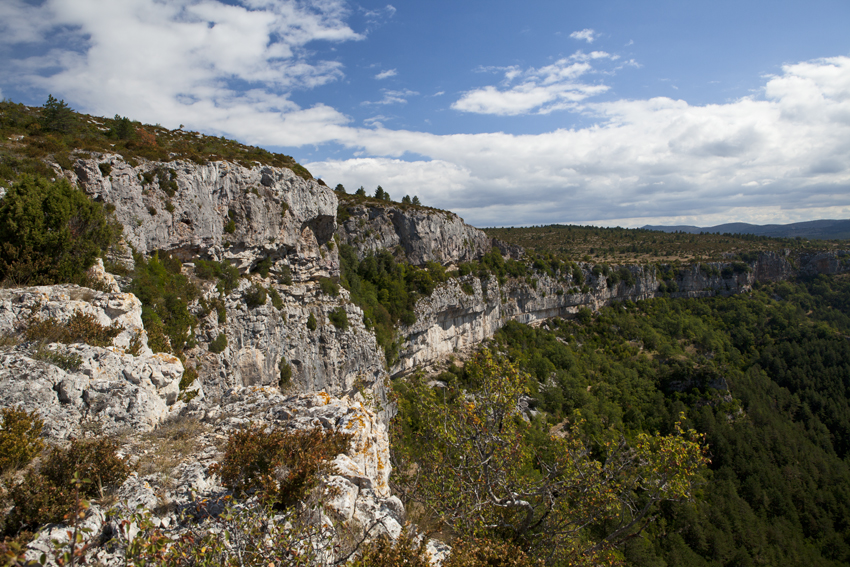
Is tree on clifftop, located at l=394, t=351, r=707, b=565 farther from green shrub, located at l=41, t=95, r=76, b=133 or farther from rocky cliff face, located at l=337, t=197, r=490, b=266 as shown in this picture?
rocky cliff face, located at l=337, t=197, r=490, b=266

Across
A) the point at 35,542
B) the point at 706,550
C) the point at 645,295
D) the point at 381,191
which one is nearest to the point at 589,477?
the point at 35,542

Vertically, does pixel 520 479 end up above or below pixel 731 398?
above

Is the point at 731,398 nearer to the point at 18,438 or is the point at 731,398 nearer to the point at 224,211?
the point at 224,211

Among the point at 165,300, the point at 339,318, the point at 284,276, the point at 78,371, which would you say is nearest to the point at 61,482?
the point at 78,371

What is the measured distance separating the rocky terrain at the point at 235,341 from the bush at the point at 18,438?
22.8 inches

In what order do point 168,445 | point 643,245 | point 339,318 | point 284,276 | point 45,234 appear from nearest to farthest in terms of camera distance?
point 168,445 < point 45,234 < point 284,276 < point 339,318 < point 643,245

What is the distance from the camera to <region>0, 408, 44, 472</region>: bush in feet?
16.1

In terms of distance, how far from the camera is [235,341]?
57.6 feet

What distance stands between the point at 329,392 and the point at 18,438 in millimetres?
19883

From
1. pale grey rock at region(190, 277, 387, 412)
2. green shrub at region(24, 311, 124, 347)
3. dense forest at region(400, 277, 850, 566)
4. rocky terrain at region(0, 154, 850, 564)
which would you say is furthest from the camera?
dense forest at region(400, 277, 850, 566)

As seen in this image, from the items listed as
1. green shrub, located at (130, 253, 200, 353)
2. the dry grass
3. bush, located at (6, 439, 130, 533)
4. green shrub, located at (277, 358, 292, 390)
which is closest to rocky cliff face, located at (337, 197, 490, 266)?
green shrub, located at (277, 358, 292, 390)

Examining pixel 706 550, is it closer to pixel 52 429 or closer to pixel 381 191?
pixel 52 429

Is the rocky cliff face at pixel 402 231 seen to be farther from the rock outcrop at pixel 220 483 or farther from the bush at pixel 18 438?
the bush at pixel 18 438

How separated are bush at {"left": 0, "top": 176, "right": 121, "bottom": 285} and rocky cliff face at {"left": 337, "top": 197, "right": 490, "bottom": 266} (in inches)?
1018
